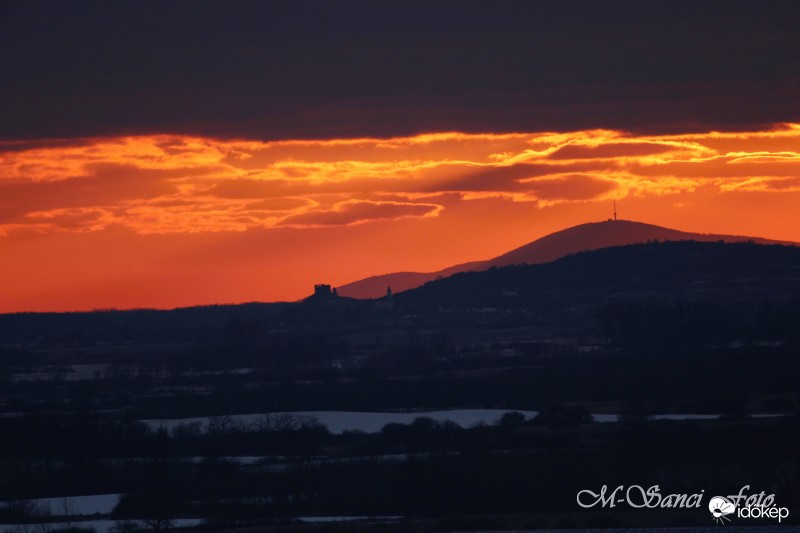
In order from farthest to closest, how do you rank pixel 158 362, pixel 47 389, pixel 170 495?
pixel 158 362 → pixel 47 389 → pixel 170 495

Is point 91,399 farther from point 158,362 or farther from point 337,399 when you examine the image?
point 158,362

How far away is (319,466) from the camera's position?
68.6 meters

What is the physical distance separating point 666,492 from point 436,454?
13.6 m

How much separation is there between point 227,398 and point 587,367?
26.5m

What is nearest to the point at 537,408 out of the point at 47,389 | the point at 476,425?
the point at 476,425

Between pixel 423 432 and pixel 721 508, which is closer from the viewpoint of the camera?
pixel 721 508

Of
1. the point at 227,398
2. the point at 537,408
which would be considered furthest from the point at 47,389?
the point at 537,408

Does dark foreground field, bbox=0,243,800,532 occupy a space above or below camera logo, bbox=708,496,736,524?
above

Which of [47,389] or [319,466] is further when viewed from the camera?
[47,389]

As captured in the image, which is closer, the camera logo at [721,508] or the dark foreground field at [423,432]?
the camera logo at [721,508]

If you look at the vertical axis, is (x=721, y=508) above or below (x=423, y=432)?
below

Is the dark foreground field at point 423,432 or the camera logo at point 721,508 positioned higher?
the dark foreground field at point 423,432

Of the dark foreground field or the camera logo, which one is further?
the dark foreground field

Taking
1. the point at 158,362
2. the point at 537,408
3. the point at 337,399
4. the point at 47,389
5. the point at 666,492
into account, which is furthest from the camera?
the point at 158,362
